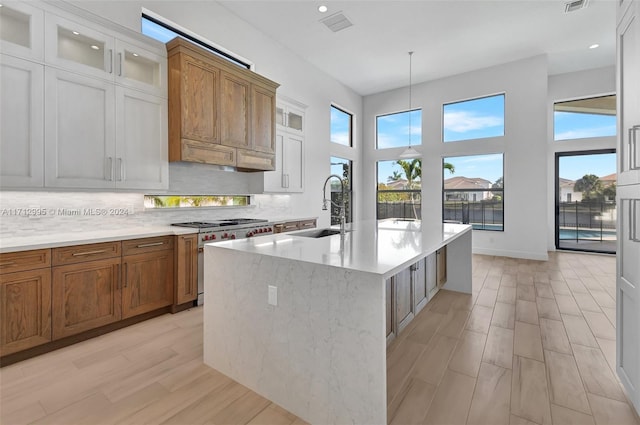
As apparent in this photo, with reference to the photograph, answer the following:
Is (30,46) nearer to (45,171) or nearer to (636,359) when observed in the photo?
(45,171)

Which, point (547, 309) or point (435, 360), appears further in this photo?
point (547, 309)

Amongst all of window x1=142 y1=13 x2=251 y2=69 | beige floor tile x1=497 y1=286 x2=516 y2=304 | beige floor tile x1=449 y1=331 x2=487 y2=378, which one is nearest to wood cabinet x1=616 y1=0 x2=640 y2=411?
beige floor tile x1=449 y1=331 x2=487 y2=378

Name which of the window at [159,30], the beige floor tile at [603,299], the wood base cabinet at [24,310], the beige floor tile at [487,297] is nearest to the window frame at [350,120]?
the window at [159,30]

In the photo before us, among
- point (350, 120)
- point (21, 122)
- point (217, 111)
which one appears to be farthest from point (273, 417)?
point (350, 120)

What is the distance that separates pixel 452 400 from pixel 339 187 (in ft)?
18.1

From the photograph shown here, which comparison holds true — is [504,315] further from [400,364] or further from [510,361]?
[400,364]

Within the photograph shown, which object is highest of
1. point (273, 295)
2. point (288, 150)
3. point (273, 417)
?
point (288, 150)

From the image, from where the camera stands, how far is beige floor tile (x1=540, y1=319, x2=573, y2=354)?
2361 millimetres

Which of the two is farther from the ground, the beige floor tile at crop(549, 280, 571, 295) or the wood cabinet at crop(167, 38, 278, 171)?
the wood cabinet at crop(167, 38, 278, 171)

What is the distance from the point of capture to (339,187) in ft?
23.0

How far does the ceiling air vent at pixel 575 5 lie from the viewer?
13.3ft

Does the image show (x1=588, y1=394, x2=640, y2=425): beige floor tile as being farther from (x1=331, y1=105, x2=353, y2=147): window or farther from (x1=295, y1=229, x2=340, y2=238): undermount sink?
(x1=331, y1=105, x2=353, y2=147): window

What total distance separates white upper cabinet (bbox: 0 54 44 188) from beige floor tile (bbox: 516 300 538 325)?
4.37 m

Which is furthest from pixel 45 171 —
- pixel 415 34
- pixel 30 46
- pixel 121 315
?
pixel 415 34
